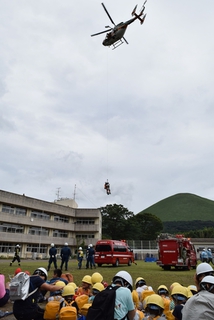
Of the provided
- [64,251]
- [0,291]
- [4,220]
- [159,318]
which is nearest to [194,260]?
[64,251]

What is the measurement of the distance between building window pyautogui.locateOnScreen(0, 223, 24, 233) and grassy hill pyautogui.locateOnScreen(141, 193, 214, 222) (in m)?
128

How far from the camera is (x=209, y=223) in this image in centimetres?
14650

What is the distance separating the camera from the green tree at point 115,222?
78.3 meters

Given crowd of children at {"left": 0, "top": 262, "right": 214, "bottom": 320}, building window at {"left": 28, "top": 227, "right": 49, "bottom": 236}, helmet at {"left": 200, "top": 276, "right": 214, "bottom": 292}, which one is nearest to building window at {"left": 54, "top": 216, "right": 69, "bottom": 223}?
building window at {"left": 28, "top": 227, "right": 49, "bottom": 236}

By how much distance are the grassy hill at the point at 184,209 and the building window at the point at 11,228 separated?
128 m

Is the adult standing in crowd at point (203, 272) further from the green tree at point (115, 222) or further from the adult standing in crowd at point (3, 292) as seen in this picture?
the green tree at point (115, 222)

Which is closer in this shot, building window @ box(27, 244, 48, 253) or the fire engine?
the fire engine

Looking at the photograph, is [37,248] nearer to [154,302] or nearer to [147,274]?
[147,274]

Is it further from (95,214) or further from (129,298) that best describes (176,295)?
(95,214)

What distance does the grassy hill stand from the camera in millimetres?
163000

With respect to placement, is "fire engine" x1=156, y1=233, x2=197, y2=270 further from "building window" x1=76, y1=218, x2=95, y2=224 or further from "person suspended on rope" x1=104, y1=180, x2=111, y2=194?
"building window" x1=76, y1=218, x2=95, y2=224

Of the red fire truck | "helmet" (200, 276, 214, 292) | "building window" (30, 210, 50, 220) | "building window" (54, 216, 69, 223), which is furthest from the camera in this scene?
"building window" (54, 216, 69, 223)

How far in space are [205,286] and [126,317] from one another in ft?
3.61

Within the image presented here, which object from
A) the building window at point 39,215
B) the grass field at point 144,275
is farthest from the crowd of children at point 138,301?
the building window at point 39,215
